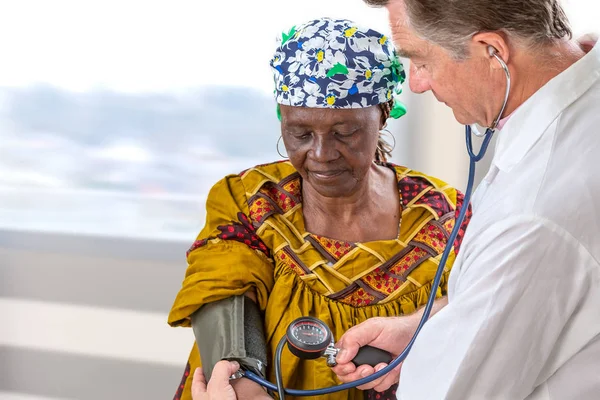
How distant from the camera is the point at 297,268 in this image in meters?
1.67

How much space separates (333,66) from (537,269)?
696 millimetres

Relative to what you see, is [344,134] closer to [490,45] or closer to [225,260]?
[225,260]

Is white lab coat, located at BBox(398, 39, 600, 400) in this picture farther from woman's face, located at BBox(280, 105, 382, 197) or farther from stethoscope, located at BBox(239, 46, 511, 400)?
woman's face, located at BBox(280, 105, 382, 197)

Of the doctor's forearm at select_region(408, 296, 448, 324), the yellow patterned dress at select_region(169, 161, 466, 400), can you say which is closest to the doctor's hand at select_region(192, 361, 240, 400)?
the yellow patterned dress at select_region(169, 161, 466, 400)

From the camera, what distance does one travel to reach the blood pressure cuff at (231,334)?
5.12ft

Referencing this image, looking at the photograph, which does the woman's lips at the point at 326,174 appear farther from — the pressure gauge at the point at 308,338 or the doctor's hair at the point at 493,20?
the doctor's hair at the point at 493,20

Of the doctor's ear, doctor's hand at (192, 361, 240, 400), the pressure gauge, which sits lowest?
doctor's hand at (192, 361, 240, 400)

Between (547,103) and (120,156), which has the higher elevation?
(547,103)

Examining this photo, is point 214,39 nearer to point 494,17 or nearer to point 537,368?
point 494,17

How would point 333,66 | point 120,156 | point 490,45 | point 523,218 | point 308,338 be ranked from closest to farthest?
1. point 523,218
2. point 490,45
3. point 308,338
4. point 333,66
5. point 120,156

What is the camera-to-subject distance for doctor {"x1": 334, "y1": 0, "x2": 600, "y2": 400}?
105 centimetres

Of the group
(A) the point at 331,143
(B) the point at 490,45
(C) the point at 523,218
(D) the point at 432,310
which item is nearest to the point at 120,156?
(A) the point at 331,143

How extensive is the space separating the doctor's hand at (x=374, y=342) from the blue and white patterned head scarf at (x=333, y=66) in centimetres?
48

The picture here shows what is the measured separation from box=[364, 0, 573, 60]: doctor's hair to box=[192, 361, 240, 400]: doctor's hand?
0.79 meters
